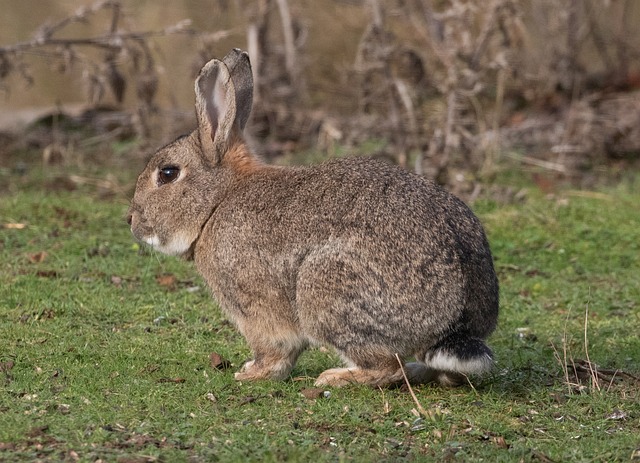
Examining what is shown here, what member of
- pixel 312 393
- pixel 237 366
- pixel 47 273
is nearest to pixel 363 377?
pixel 312 393

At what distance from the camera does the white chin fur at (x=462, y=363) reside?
5.24 metres

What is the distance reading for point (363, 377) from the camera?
5539mm

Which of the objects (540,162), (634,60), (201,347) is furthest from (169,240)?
(634,60)

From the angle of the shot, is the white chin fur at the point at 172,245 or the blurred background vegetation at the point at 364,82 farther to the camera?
the blurred background vegetation at the point at 364,82

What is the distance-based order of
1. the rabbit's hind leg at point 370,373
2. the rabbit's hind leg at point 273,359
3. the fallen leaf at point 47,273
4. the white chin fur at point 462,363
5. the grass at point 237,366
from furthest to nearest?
Result: the fallen leaf at point 47,273, the rabbit's hind leg at point 273,359, the rabbit's hind leg at point 370,373, the white chin fur at point 462,363, the grass at point 237,366

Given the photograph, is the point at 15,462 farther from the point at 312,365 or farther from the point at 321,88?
the point at 321,88

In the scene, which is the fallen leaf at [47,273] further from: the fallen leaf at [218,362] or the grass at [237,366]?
the fallen leaf at [218,362]

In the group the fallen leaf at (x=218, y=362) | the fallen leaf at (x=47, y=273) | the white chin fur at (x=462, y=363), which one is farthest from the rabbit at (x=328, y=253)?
the fallen leaf at (x=47, y=273)

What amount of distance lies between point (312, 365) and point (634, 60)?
962 centimetres

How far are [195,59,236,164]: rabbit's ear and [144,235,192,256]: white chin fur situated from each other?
481 mm

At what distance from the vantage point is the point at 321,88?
44.1 feet

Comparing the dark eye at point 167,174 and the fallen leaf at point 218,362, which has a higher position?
the dark eye at point 167,174

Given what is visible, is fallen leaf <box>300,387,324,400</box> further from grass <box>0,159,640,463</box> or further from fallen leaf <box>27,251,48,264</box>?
fallen leaf <box>27,251,48,264</box>

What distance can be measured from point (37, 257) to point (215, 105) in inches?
102
